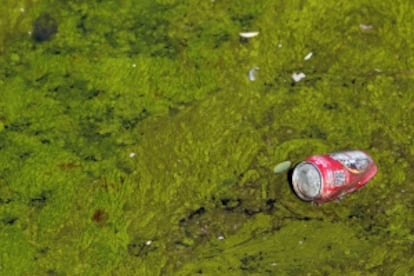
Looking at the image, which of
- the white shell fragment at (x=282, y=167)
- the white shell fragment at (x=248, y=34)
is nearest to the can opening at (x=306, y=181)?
the white shell fragment at (x=282, y=167)

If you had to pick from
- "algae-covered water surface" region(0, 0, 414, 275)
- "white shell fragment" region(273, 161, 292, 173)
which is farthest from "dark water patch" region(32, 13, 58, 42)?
"white shell fragment" region(273, 161, 292, 173)

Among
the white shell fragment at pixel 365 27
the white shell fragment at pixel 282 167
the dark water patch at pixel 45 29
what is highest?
the dark water patch at pixel 45 29

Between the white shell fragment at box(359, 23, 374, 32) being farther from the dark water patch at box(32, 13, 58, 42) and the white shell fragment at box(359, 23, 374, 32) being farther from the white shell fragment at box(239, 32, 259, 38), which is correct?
the dark water patch at box(32, 13, 58, 42)

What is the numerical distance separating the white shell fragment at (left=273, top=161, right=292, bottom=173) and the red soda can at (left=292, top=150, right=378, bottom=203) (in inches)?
4.6

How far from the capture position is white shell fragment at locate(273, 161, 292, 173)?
433 centimetres

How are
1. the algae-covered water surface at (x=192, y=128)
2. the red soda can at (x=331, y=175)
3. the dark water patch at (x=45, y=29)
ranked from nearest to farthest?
the red soda can at (x=331, y=175)
the algae-covered water surface at (x=192, y=128)
the dark water patch at (x=45, y=29)

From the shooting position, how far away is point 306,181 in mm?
4129

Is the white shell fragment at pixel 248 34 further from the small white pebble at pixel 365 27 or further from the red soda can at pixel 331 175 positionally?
the red soda can at pixel 331 175

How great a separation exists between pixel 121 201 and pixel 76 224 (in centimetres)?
35

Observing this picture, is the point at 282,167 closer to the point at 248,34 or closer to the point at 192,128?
the point at 192,128

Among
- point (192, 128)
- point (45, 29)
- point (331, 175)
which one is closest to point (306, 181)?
point (331, 175)

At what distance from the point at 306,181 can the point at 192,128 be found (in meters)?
0.86

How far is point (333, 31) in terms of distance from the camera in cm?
437

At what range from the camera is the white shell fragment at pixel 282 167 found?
4.33 meters
